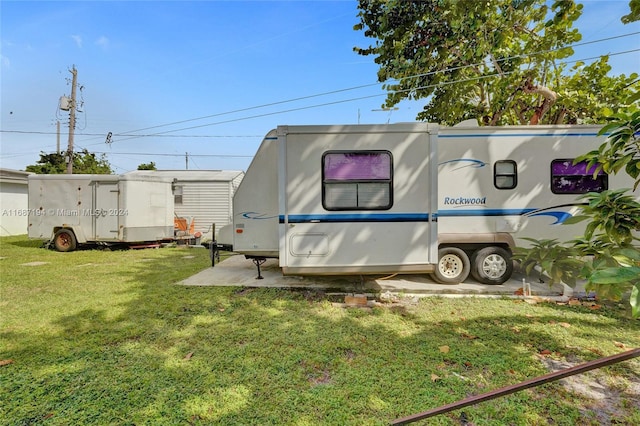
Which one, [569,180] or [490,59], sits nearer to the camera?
[569,180]

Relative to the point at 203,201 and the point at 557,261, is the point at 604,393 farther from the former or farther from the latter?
the point at 203,201

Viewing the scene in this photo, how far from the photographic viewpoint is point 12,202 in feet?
49.4

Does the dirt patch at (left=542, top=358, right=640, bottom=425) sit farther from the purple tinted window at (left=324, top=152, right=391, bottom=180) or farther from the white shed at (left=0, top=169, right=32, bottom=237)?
the white shed at (left=0, top=169, right=32, bottom=237)

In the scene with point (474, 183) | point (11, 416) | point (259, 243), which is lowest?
point (11, 416)

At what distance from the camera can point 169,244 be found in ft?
36.9

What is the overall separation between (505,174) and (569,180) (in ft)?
3.95

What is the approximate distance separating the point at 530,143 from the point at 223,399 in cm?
627

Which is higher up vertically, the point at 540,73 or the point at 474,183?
the point at 540,73

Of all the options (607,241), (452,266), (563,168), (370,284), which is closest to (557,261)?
(607,241)

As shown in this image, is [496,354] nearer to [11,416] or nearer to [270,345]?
[270,345]

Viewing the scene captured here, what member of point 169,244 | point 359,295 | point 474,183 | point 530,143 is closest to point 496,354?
point 359,295

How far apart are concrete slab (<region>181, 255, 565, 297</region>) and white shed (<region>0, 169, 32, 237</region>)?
14.7 m

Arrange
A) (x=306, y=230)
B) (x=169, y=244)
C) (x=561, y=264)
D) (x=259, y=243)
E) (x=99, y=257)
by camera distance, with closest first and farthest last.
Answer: (x=561, y=264) < (x=306, y=230) < (x=259, y=243) < (x=99, y=257) < (x=169, y=244)

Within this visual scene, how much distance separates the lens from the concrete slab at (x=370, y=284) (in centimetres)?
522
